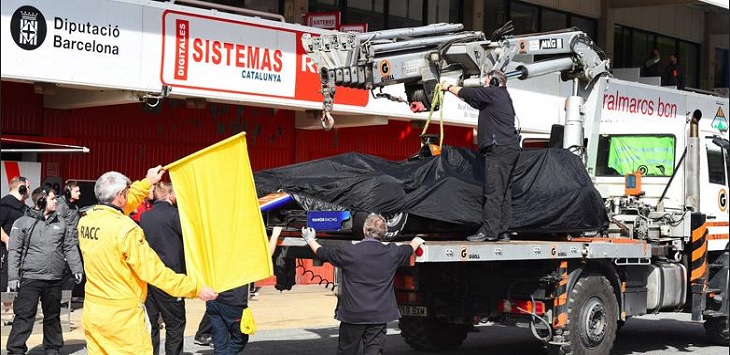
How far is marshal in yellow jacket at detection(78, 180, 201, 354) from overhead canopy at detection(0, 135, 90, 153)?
821 centimetres

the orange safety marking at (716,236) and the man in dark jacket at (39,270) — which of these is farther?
the orange safety marking at (716,236)

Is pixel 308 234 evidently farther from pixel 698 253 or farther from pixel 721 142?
pixel 721 142

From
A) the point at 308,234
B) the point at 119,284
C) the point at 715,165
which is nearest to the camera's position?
the point at 119,284

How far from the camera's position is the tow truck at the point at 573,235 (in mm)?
11500

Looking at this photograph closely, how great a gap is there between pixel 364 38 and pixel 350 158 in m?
1.55

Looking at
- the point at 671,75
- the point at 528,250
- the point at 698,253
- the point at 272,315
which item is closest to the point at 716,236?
the point at 698,253

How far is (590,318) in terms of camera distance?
38.8 feet

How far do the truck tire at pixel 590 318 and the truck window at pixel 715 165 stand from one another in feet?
9.70

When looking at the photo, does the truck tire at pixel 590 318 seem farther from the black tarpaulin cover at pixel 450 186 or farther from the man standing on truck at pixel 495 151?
the man standing on truck at pixel 495 151

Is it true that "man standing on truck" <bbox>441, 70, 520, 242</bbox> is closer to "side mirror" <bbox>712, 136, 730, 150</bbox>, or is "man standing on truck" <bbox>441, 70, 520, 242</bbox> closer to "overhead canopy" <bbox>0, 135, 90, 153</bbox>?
"side mirror" <bbox>712, 136, 730, 150</bbox>

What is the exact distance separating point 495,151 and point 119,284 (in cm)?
489

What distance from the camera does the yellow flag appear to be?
817 centimetres

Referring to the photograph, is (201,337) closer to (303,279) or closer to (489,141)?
(489,141)

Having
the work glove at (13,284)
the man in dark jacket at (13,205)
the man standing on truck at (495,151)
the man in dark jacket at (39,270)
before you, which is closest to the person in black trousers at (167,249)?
the man in dark jacket at (39,270)
